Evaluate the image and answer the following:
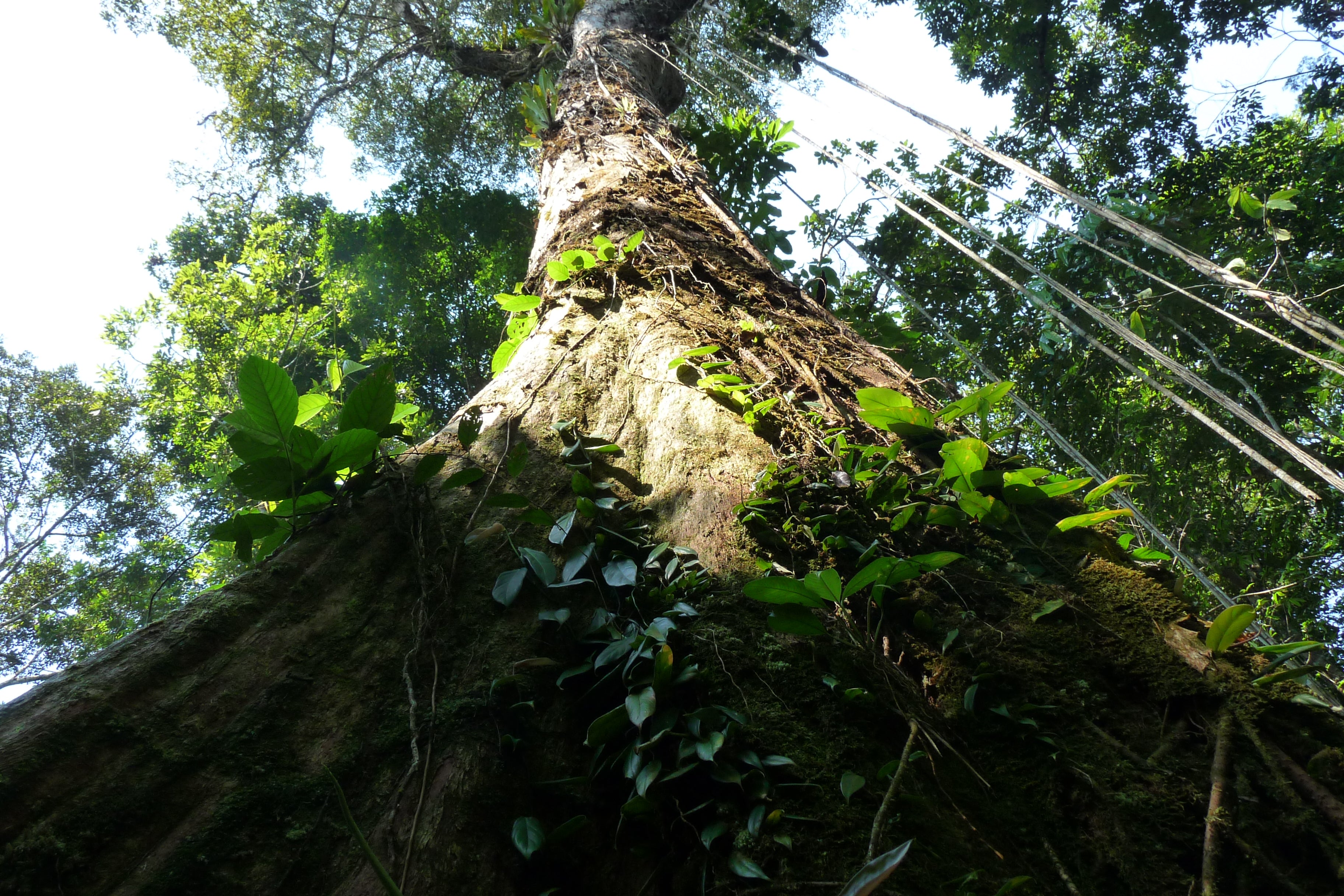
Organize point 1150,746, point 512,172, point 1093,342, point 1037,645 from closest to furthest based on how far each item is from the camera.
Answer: point 1150,746, point 1037,645, point 1093,342, point 512,172

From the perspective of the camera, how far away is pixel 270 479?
4.42 feet

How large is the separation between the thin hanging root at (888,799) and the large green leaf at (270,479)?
1.21m

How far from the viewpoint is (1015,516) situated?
1.39m

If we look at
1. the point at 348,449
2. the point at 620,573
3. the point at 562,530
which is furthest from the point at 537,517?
the point at 348,449

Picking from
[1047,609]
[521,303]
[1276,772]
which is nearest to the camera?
[1276,772]

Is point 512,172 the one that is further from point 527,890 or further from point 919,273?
point 527,890

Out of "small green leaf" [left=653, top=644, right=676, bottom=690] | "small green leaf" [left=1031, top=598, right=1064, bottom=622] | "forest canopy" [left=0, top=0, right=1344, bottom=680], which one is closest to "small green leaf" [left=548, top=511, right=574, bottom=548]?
"small green leaf" [left=653, top=644, right=676, bottom=690]

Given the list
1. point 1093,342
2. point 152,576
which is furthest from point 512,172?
point 1093,342

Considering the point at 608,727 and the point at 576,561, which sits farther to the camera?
the point at 576,561

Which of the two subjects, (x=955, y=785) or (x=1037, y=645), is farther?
(x=1037, y=645)

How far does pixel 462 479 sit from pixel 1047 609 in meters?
1.19

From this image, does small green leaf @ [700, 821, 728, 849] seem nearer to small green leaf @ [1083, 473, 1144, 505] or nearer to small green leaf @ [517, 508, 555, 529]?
small green leaf @ [517, 508, 555, 529]

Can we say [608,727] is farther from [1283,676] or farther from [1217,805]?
[1283,676]

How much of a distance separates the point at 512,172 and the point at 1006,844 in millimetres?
11575
